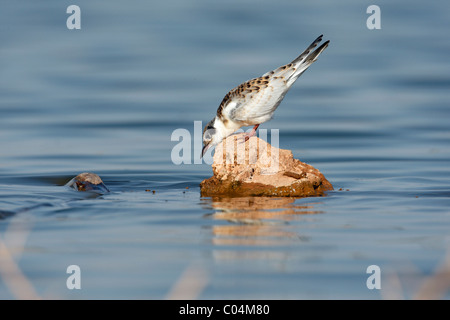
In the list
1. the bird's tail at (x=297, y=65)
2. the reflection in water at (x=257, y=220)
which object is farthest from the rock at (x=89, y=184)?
the bird's tail at (x=297, y=65)

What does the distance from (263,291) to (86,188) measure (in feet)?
14.8

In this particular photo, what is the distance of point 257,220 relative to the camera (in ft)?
22.0

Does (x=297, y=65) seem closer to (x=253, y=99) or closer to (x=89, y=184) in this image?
(x=253, y=99)

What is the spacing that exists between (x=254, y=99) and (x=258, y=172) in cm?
95

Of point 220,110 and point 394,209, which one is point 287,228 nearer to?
point 394,209

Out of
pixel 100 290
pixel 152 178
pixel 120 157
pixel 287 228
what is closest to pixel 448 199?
pixel 287 228

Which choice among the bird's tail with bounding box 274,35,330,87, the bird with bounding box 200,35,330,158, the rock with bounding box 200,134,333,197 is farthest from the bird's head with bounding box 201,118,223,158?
the bird's tail with bounding box 274,35,330,87

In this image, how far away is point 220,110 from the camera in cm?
891

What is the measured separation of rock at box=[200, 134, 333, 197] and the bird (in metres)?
0.44

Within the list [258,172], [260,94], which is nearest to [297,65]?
[260,94]

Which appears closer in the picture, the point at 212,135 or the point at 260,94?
the point at 260,94

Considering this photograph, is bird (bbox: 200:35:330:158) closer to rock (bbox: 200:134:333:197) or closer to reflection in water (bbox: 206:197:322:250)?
rock (bbox: 200:134:333:197)

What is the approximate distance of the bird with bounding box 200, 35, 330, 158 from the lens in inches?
343

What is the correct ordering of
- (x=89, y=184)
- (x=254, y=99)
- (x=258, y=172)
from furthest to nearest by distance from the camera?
1. (x=89, y=184)
2. (x=254, y=99)
3. (x=258, y=172)
